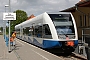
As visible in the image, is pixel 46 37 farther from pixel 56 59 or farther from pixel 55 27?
pixel 56 59

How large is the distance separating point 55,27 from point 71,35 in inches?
50.3

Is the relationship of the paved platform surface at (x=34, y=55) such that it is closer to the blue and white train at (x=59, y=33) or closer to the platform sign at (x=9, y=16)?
the blue and white train at (x=59, y=33)

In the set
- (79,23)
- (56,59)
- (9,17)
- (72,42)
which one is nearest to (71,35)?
(72,42)

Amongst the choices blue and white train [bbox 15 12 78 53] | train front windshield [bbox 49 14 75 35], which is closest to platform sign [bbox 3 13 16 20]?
blue and white train [bbox 15 12 78 53]

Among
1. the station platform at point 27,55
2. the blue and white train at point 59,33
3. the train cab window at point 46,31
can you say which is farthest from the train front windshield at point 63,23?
the station platform at point 27,55

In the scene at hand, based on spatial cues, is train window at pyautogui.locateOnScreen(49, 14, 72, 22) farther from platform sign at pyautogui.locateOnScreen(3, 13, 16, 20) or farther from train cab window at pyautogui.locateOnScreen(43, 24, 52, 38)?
platform sign at pyautogui.locateOnScreen(3, 13, 16, 20)

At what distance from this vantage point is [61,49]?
52.5ft

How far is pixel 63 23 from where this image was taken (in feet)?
53.9

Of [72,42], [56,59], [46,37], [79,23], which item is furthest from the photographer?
[79,23]

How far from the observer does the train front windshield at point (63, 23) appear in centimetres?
1596

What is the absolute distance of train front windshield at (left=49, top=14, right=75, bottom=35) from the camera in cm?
1596

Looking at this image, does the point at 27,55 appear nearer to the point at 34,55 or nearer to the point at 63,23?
the point at 34,55

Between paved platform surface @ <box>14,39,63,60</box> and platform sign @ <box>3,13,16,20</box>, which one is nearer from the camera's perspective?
paved platform surface @ <box>14,39,63,60</box>

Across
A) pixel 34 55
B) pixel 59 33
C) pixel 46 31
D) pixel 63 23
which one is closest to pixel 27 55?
pixel 34 55
